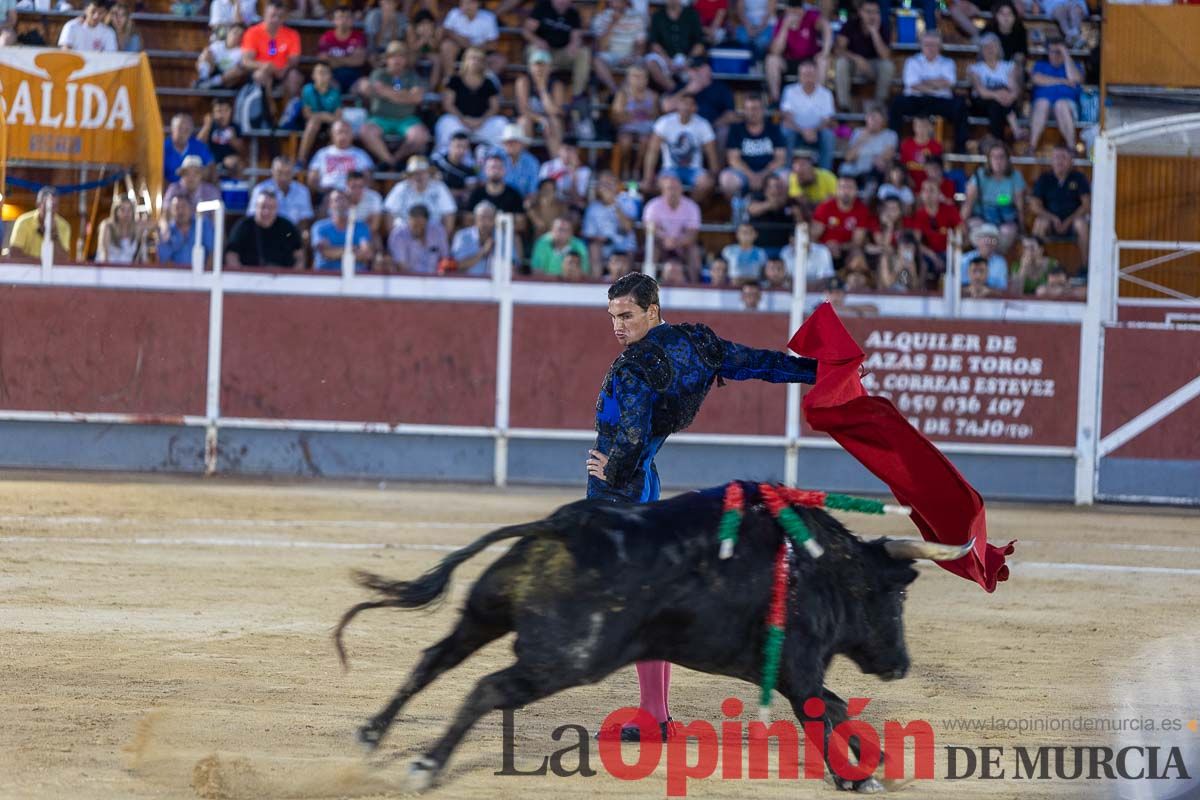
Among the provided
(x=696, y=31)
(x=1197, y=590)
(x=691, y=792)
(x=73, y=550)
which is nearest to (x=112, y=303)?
(x=73, y=550)

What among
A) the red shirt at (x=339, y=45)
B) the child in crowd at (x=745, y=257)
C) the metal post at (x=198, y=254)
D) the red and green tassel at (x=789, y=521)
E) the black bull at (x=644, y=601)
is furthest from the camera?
the red shirt at (x=339, y=45)

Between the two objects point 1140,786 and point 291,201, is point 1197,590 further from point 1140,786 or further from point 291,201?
point 291,201

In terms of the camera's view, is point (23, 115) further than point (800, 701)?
Yes

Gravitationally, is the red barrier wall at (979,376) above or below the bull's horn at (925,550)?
above

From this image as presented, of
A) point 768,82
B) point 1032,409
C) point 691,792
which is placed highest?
point 768,82

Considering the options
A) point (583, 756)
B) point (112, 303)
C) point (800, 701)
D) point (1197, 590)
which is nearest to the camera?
point (800, 701)

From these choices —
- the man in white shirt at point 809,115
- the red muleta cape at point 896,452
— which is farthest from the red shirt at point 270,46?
the red muleta cape at point 896,452

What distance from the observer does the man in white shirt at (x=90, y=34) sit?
1442 cm

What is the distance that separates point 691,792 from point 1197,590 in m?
5.14

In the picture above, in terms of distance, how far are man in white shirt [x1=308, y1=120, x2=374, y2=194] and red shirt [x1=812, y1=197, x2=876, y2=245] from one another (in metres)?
4.00

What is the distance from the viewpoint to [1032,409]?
1277 cm

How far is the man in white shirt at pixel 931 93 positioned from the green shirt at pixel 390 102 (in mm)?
4649

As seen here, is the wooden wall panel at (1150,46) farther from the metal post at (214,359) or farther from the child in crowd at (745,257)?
the metal post at (214,359)

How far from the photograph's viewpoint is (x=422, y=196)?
1356cm
